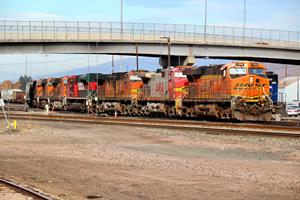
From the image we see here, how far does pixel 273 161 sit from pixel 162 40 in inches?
1868

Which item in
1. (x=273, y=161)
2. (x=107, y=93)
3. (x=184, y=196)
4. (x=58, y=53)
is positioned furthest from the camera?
(x=58, y=53)

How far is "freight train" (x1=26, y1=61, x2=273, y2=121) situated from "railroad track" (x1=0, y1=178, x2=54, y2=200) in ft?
69.4

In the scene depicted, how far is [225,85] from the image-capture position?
31438 mm

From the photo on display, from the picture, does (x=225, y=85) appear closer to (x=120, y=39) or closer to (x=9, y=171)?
(x=9, y=171)

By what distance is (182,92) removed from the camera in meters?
36.3

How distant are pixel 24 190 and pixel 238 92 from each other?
22.3m

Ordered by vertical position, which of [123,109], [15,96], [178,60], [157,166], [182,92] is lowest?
[157,166]

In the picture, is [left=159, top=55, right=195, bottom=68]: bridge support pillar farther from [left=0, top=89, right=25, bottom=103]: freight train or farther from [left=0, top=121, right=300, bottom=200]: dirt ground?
[left=0, top=121, right=300, bottom=200]: dirt ground

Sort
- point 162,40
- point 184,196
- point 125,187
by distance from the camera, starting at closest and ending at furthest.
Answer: point 184,196, point 125,187, point 162,40

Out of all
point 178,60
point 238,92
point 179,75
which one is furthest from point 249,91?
point 178,60

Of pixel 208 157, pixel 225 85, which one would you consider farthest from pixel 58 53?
→ pixel 208 157

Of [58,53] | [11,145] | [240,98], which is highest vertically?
[58,53]

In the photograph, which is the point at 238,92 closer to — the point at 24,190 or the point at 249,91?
the point at 249,91

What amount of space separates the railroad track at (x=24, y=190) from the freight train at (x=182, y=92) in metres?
21.2
